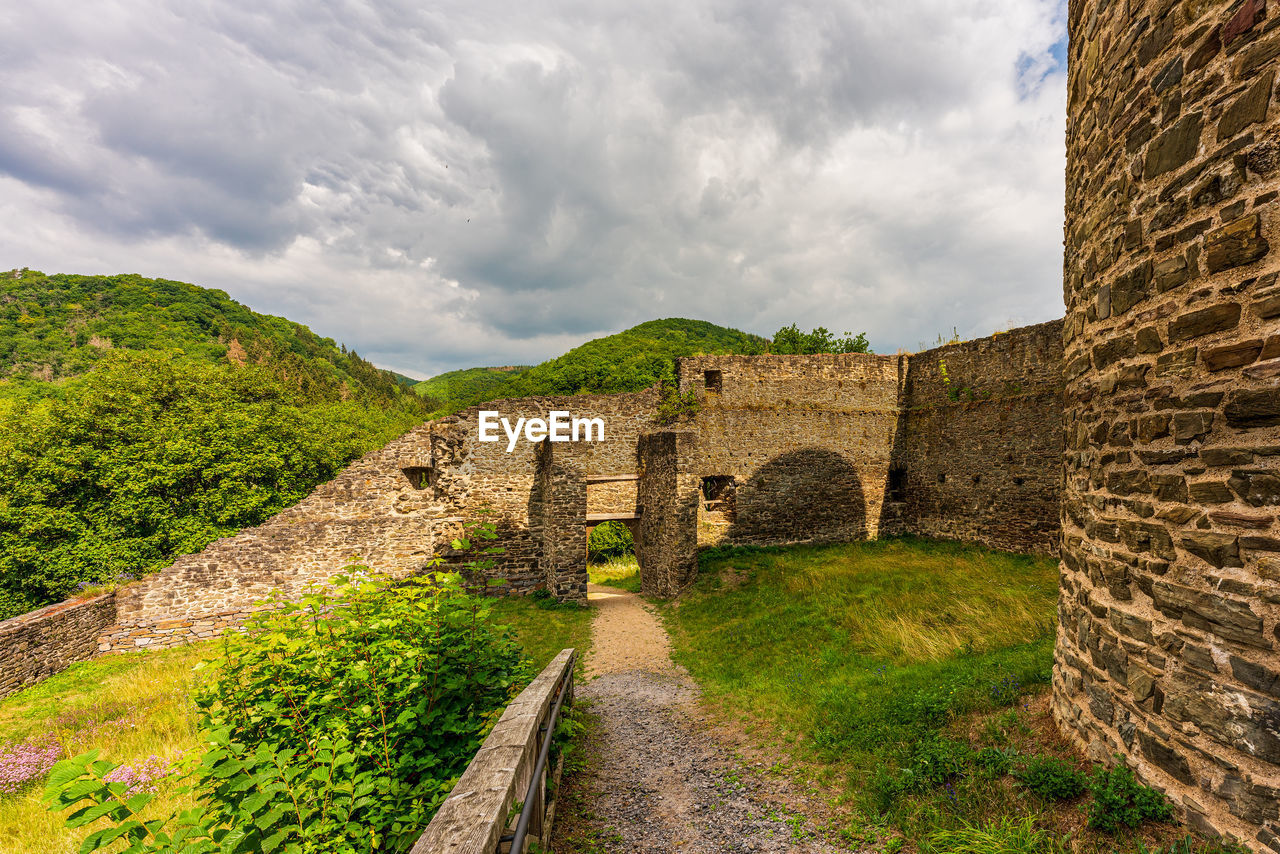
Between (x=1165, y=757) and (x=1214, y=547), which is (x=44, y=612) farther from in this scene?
(x=1214, y=547)

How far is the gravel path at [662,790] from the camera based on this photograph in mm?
3760

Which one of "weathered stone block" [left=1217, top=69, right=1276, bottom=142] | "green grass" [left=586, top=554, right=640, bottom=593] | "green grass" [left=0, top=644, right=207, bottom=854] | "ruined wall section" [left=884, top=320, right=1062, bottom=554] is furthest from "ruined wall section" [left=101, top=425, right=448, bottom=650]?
"ruined wall section" [left=884, top=320, right=1062, bottom=554]

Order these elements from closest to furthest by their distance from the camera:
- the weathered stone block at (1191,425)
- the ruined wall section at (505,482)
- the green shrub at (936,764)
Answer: the weathered stone block at (1191,425)
the green shrub at (936,764)
the ruined wall section at (505,482)

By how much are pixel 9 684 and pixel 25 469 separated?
Answer: 32.2ft

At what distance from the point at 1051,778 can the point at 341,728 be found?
4.65 m

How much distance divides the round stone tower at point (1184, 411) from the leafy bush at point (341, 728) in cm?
425

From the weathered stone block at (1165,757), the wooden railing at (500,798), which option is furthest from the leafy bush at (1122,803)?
the wooden railing at (500,798)

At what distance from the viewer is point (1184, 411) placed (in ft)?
8.91

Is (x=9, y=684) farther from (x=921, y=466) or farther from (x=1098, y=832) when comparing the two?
(x=921, y=466)

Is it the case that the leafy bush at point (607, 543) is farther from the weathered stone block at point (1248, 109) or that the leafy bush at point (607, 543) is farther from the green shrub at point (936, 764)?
the weathered stone block at point (1248, 109)

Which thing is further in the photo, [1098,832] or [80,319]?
[80,319]

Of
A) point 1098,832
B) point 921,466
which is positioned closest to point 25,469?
point 1098,832

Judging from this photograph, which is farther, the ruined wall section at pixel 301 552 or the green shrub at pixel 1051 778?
the ruined wall section at pixel 301 552

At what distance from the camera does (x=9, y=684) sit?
9.59 m
